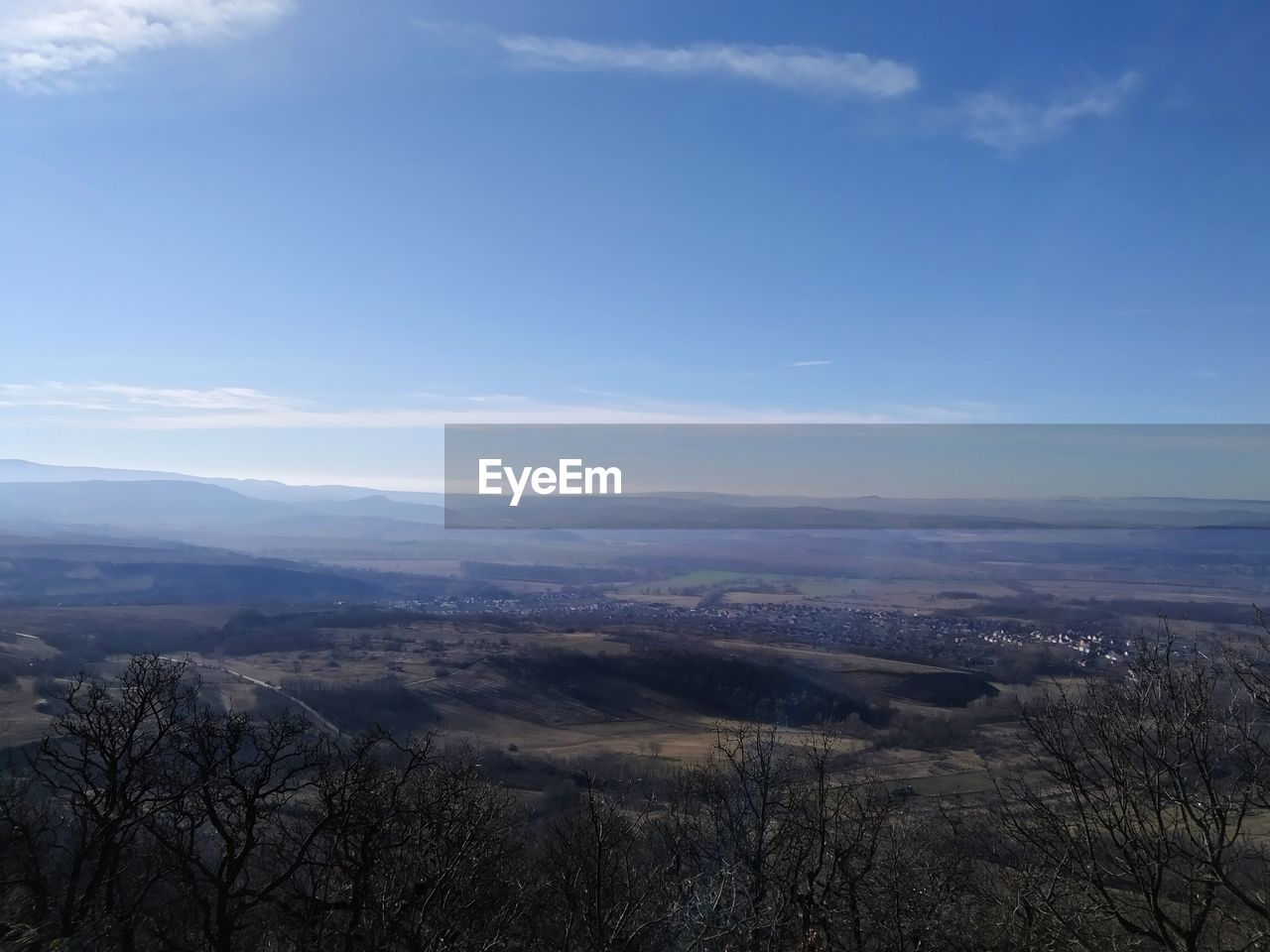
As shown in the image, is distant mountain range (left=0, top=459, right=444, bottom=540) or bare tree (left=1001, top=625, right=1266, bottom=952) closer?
bare tree (left=1001, top=625, right=1266, bottom=952)

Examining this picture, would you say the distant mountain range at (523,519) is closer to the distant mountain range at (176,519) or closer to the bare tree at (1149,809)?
the distant mountain range at (176,519)

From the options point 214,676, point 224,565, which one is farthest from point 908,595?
point 224,565

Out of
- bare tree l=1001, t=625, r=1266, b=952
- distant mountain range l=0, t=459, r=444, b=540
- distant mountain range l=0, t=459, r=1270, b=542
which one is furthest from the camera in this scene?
distant mountain range l=0, t=459, r=444, b=540

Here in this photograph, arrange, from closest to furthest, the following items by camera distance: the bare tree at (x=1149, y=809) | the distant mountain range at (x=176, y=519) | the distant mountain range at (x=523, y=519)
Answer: the bare tree at (x=1149, y=809) → the distant mountain range at (x=523, y=519) → the distant mountain range at (x=176, y=519)

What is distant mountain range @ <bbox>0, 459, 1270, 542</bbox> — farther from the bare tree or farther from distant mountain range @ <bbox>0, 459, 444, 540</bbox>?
the bare tree

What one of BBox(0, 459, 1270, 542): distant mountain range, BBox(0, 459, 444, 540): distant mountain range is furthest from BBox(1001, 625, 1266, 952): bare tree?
BBox(0, 459, 444, 540): distant mountain range

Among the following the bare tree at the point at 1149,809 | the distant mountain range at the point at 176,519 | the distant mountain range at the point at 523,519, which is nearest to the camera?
the bare tree at the point at 1149,809

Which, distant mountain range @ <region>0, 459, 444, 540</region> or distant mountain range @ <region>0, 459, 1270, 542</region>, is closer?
distant mountain range @ <region>0, 459, 1270, 542</region>

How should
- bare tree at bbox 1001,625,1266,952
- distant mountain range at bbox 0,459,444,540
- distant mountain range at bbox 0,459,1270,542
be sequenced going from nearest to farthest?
1. bare tree at bbox 1001,625,1266,952
2. distant mountain range at bbox 0,459,1270,542
3. distant mountain range at bbox 0,459,444,540

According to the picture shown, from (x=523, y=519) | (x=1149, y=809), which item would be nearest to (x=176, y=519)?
(x=523, y=519)

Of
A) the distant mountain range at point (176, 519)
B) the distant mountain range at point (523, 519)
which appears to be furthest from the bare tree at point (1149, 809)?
the distant mountain range at point (176, 519)

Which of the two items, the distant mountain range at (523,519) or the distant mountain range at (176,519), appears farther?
the distant mountain range at (176,519)
